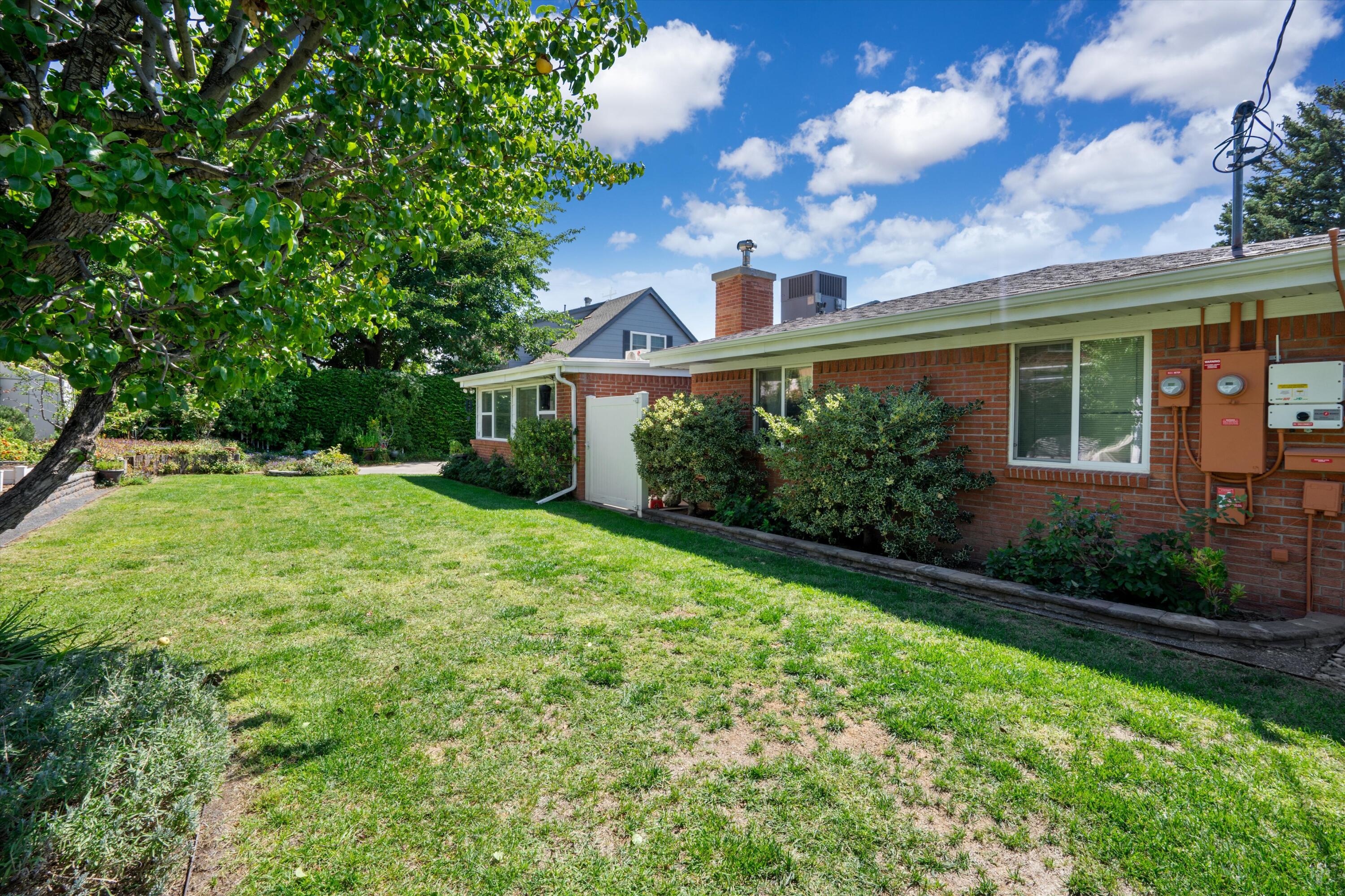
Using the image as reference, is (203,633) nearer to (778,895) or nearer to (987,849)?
(778,895)

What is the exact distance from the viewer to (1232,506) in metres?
4.78

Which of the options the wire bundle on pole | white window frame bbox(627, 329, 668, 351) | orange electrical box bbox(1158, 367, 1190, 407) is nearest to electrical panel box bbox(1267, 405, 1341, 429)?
orange electrical box bbox(1158, 367, 1190, 407)

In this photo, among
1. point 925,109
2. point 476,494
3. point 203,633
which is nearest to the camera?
point 203,633

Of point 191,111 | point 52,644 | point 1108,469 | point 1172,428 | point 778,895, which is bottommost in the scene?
point 778,895

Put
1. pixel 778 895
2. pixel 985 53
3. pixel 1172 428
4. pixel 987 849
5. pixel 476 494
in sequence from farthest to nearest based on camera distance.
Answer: pixel 476 494
pixel 985 53
pixel 1172 428
pixel 987 849
pixel 778 895

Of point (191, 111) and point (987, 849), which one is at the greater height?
point (191, 111)

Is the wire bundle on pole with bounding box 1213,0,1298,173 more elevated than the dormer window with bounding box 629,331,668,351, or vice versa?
the dormer window with bounding box 629,331,668,351

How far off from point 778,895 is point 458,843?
1.23 m

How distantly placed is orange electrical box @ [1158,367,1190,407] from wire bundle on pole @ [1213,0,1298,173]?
2.24 m

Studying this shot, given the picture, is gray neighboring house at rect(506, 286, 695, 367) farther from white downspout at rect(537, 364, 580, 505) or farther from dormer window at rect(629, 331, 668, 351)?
white downspout at rect(537, 364, 580, 505)

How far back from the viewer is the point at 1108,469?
18.7ft

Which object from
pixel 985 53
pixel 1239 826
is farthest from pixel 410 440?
pixel 1239 826

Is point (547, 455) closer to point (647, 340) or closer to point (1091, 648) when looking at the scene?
point (1091, 648)

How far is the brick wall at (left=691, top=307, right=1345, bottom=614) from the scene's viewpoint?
15.0 feet
